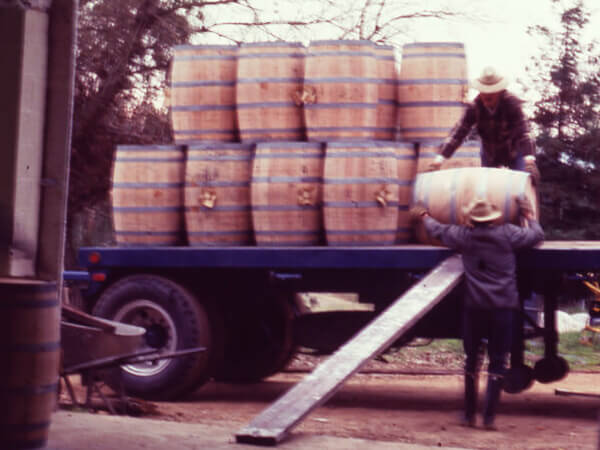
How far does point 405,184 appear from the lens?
9.56 metres

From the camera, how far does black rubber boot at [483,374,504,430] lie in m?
7.86

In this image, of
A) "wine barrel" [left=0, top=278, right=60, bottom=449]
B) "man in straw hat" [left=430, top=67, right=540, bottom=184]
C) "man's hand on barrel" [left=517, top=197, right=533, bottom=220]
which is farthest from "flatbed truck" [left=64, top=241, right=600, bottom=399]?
"wine barrel" [left=0, top=278, right=60, bottom=449]

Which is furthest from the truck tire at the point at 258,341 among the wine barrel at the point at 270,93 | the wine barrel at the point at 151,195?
the wine barrel at the point at 270,93

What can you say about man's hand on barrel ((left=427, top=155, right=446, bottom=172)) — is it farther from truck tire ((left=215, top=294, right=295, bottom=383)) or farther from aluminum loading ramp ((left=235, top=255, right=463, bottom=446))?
truck tire ((left=215, top=294, right=295, bottom=383))

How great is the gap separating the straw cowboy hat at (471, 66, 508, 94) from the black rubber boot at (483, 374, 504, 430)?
244cm

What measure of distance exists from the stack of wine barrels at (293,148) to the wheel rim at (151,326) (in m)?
0.63

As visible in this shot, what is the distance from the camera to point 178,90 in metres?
10.1

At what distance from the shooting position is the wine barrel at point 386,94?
31.7ft

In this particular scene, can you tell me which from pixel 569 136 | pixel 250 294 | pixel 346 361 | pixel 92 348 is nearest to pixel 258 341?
pixel 250 294

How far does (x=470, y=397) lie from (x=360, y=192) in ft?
6.64

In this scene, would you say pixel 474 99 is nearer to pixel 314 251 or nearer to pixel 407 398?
pixel 314 251

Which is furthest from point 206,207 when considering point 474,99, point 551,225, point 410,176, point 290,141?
point 551,225

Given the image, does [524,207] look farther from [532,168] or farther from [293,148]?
[293,148]

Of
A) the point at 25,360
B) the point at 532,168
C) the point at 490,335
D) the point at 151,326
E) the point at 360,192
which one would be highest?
the point at 532,168
